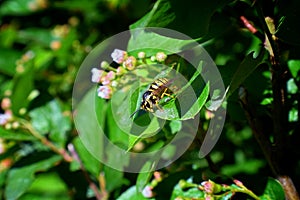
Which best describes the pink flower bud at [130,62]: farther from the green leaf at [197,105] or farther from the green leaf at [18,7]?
the green leaf at [18,7]

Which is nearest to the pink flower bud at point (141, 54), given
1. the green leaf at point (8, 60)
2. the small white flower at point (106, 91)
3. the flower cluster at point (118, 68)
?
the flower cluster at point (118, 68)

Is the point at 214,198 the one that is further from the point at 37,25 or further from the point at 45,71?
the point at 37,25

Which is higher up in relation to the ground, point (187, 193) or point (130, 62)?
point (130, 62)

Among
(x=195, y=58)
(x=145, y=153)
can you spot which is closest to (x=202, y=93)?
(x=195, y=58)

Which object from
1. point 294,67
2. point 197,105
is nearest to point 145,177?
point 197,105

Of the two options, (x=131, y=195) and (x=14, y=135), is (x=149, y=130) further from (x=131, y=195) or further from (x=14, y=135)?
(x=14, y=135)

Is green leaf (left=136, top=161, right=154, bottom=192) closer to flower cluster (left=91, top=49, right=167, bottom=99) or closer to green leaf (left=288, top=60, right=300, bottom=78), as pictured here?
flower cluster (left=91, top=49, right=167, bottom=99)
